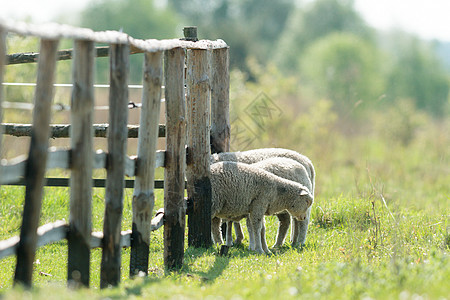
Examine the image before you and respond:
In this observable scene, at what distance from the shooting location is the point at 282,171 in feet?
29.0

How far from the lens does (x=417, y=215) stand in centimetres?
1023

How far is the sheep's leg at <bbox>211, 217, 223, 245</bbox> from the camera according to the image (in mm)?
8773

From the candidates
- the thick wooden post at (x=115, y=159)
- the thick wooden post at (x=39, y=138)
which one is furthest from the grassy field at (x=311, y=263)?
the thick wooden post at (x=39, y=138)

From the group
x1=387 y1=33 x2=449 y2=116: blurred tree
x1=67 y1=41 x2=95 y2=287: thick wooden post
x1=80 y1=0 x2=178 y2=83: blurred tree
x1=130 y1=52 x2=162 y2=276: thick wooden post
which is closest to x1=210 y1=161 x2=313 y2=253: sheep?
x1=130 y1=52 x2=162 y2=276: thick wooden post

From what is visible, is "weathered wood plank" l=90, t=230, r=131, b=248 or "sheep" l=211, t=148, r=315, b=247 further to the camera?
"sheep" l=211, t=148, r=315, b=247

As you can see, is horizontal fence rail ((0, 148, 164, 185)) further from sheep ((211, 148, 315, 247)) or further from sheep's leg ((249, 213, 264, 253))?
sheep ((211, 148, 315, 247))

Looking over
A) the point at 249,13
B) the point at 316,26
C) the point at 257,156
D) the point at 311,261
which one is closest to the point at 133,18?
the point at 316,26

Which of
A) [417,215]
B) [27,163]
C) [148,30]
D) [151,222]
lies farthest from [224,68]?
[148,30]

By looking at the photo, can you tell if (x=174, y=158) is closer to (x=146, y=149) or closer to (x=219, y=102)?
(x=146, y=149)

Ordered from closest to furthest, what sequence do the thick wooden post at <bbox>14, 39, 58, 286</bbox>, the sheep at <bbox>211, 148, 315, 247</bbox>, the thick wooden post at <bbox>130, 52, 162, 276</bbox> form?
1. the thick wooden post at <bbox>14, 39, 58, 286</bbox>
2. the thick wooden post at <bbox>130, 52, 162, 276</bbox>
3. the sheep at <bbox>211, 148, 315, 247</bbox>

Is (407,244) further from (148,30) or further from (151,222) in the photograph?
(148,30)

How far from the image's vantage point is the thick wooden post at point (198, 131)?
803 centimetres

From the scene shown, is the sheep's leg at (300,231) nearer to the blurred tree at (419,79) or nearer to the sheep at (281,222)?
the sheep at (281,222)

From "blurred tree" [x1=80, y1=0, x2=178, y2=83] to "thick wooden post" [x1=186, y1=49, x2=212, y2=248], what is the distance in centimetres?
6566
